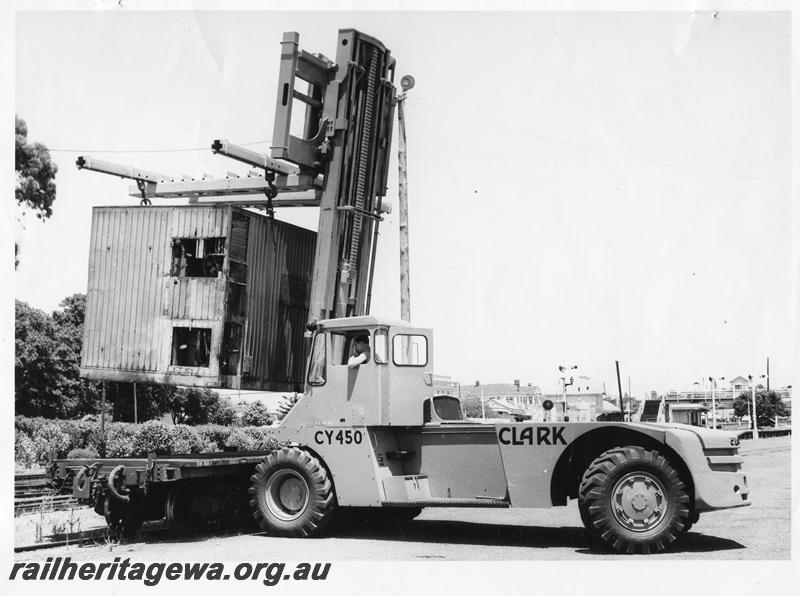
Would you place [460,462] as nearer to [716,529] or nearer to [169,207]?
[716,529]

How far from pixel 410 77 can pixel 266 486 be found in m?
8.10

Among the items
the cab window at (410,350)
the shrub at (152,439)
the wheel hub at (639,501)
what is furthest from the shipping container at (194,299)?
the shrub at (152,439)

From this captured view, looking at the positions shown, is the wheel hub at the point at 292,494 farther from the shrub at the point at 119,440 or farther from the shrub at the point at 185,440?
the shrub at the point at 185,440

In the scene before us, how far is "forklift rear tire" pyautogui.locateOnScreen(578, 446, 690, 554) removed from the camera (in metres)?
10.7

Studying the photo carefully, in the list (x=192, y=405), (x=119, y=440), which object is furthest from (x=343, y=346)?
(x=192, y=405)

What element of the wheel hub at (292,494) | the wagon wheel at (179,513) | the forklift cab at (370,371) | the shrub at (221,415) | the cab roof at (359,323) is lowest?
the wagon wheel at (179,513)

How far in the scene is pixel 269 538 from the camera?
12570 mm

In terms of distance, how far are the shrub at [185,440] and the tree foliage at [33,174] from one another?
7.73m

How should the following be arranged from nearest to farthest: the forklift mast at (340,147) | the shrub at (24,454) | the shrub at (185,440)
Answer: the forklift mast at (340,147) < the shrub at (24,454) < the shrub at (185,440)

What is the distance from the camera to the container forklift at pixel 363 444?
430 inches

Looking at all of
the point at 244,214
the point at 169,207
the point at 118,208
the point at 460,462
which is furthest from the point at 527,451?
the point at 118,208

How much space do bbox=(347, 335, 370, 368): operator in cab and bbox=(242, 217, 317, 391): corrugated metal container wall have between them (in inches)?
106

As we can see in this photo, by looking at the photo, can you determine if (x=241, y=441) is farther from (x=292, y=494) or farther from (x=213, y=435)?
(x=292, y=494)
